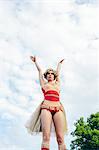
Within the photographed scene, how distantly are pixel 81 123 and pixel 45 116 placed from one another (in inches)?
1036

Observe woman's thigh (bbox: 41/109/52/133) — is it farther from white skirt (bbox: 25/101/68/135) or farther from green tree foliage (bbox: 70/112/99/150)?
green tree foliage (bbox: 70/112/99/150)

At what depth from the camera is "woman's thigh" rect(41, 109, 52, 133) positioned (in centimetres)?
1009

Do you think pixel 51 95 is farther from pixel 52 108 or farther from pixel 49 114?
pixel 49 114

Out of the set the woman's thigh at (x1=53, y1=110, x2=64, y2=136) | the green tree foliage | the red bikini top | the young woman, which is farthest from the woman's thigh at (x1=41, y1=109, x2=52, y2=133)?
the green tree foliage

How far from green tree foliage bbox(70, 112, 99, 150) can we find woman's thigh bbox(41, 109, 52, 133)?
2444cm

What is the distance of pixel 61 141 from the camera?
10188mm

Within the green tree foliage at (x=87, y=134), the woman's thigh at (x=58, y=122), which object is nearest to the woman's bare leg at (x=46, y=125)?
the woman's thigh at (x=58, y=122)

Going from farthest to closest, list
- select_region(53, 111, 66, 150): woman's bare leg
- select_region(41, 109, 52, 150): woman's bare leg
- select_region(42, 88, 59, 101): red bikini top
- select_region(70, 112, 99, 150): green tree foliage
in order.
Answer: select_region(70, 112, 99, 150): green tree foliage < select_region(42, 88, 59, 101): red bikini top < select_region(53, 111, 66, 150): woman's bare leg < select_region(41, 109, 52, 150): woman's bare leg

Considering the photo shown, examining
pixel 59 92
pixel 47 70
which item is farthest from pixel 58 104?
pixel 47 70

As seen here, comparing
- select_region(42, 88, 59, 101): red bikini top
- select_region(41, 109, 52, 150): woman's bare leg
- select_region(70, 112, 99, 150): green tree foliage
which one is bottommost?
select_region(41, 109, 52, 150): woman's bare leg

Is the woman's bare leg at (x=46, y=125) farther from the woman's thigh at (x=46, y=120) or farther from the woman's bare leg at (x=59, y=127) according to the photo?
the woman's bare leg at (x=59, y=127)

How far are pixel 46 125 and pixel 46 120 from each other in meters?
0.14

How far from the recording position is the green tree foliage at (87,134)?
34500 millimetres

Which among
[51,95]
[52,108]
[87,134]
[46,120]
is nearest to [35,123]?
[46,120]
